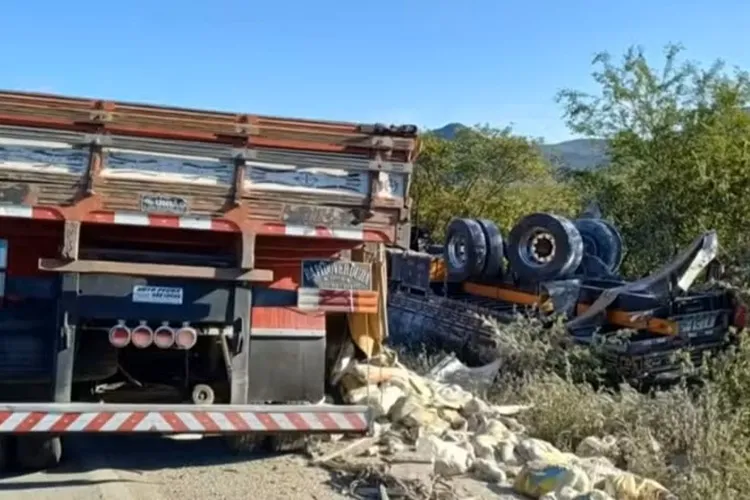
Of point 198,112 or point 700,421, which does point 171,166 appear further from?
point 700,421

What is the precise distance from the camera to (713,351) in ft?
31.9

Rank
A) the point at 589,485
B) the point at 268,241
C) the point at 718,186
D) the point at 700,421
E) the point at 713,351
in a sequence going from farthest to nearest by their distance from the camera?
the point at 718,186 → the point at 713,351 → the point at 700,421 → the point at 268,241 → the point at 589,485

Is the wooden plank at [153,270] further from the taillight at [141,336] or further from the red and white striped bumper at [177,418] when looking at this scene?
the red and white striped bumper at [177,418]

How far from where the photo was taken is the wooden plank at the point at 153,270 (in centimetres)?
598

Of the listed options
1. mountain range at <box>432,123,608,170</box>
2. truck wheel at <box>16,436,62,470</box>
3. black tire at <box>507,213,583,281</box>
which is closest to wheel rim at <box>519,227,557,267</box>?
black tire at <box>507,213,583,281</box>

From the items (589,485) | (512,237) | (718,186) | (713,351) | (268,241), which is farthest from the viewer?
(718,186)

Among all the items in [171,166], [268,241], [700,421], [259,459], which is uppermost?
[171,166]

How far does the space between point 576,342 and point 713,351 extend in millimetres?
1312

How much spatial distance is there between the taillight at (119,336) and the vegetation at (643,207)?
321 centimetres

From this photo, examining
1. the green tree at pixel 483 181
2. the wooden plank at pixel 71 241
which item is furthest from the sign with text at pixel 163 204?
the green tree at pixel 483 181

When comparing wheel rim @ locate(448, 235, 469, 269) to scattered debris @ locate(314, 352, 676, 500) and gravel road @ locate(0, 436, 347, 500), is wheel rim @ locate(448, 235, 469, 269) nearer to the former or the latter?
scattered debris @ locate(314, 352, 676, 500)

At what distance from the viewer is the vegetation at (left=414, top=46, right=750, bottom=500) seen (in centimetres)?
688

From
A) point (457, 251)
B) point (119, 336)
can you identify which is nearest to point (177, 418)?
point (119, 336)

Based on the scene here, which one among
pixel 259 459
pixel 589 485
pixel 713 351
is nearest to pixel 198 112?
pixel 259 459
